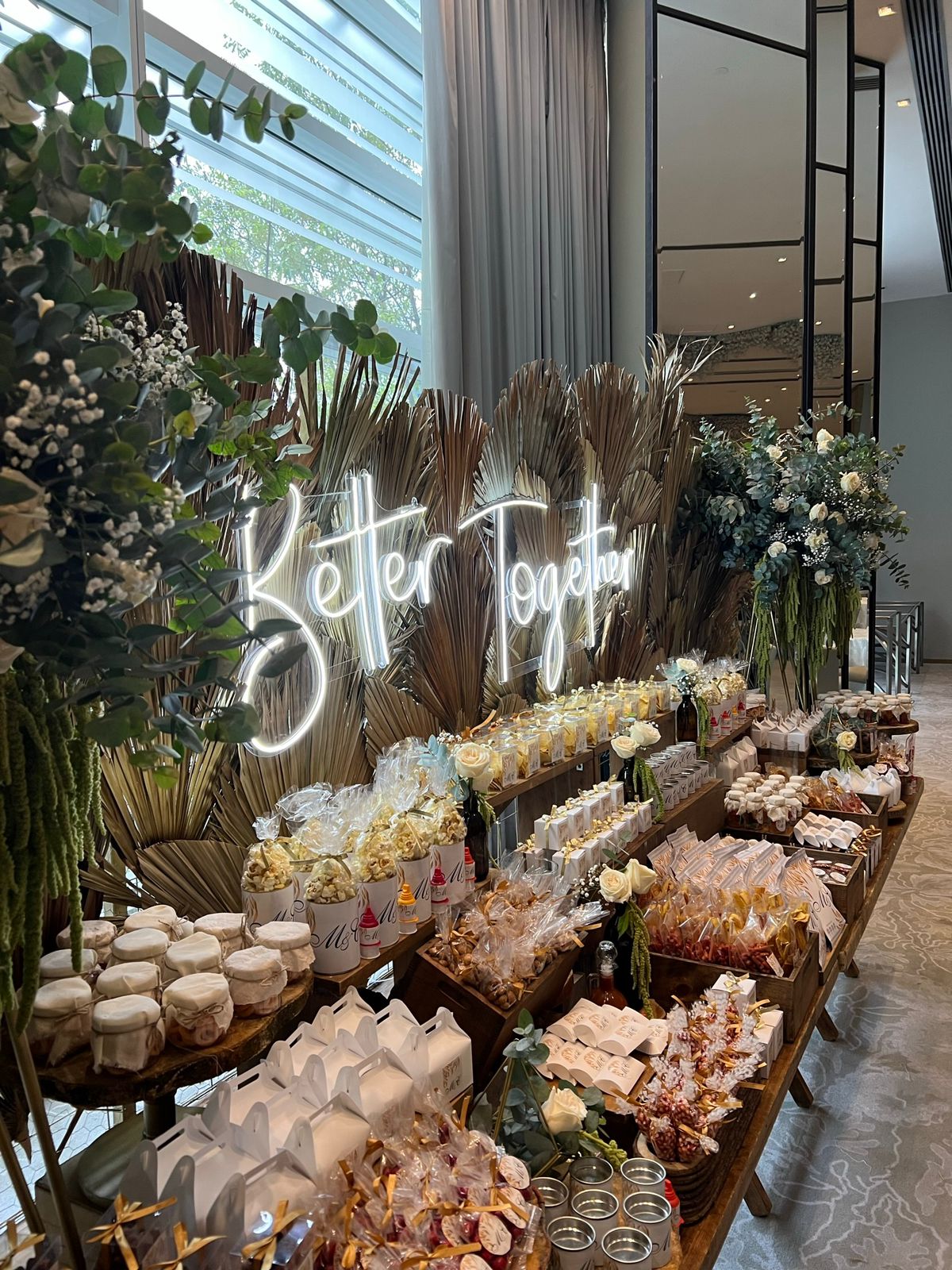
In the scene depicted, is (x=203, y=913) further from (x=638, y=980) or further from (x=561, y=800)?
(x=561, y=800)

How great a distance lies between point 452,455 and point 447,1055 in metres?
1.82

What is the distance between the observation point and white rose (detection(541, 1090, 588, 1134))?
68.3 inches

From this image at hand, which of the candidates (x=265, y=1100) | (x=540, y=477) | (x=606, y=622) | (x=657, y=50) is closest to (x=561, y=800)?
(x=606, y=622)

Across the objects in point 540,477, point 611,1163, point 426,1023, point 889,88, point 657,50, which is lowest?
point 611,1163

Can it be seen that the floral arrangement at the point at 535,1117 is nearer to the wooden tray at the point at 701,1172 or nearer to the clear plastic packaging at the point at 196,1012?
the wooden tray at the point at 701,1172

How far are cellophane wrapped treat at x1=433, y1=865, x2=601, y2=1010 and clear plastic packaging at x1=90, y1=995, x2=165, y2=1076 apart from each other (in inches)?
28.3

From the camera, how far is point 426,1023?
1.73 m

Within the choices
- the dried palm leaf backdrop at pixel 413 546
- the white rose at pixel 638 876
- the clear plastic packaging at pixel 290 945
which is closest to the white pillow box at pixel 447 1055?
the clear plastic packaging at pixel 290 945

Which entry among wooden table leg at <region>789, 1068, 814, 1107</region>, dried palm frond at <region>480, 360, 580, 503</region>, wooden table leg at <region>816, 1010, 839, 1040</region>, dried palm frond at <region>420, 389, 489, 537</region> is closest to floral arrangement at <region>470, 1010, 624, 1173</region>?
dried palm frond at <region>420, 389, 489, 537</region>

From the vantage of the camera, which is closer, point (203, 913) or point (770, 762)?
point (203, 913)

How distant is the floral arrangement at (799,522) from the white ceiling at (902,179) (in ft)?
11.6

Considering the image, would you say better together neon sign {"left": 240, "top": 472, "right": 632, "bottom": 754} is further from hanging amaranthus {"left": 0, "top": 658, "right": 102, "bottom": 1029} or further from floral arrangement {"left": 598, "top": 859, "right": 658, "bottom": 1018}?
floral arrangement {"left": 598, "top": 859, "right": 658, "bottom": 1018}

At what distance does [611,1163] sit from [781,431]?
459 cm

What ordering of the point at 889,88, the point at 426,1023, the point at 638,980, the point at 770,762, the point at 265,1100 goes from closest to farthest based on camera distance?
the point at 265,1100
the point at 426,1023
the point at 638,980
the point at 770,762
the point at 889,88
